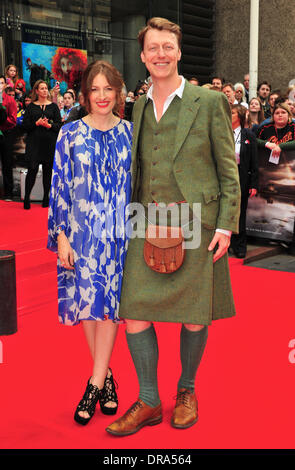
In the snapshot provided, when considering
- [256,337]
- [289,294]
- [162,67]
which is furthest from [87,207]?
[289,294]

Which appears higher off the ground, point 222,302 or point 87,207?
point 87,207

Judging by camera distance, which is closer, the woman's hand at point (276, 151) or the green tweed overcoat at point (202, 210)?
the green tweed overcoat at point (202, 210)

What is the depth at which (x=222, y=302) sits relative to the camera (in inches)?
99.7

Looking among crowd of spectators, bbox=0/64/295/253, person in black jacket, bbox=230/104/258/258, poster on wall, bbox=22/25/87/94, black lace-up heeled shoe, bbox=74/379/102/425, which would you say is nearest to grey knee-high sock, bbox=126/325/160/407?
black lace-up heeled shoe, bbox=74/379/102/425

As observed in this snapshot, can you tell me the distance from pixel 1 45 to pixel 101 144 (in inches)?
424

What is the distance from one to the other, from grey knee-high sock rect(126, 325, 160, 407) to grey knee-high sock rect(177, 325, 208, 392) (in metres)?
0.13

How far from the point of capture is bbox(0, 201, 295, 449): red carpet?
2.49 m

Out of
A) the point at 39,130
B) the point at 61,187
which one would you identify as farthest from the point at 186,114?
the point at 39,130

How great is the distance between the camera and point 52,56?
42.7ft

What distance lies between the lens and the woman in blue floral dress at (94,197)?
2508 mm

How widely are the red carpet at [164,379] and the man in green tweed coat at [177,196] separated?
17cm

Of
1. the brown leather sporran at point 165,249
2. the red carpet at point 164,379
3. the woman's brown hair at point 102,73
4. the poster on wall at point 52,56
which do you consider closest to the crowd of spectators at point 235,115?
the red carpet at point 164,379

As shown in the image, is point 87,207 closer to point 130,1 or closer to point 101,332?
point 101,332

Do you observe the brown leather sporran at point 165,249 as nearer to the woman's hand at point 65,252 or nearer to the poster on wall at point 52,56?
the woman's hand at point 65,252
